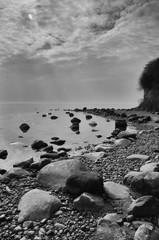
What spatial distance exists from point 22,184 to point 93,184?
2519 mm

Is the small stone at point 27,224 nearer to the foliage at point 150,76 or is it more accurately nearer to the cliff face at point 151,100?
the cliff face at point 151,100

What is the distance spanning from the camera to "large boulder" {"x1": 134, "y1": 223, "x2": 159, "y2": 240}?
11.9 feet

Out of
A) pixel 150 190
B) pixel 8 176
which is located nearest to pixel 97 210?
pixel 150 190

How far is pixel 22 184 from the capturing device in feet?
21.2

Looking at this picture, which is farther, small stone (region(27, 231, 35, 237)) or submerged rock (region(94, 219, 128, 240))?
small stone (region(27, 231, 35, 237))

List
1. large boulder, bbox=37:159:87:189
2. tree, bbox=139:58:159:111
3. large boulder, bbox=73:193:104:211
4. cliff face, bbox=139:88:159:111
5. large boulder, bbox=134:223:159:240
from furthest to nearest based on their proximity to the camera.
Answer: tree, bbox=139:58:159:111 → cliff face, bbox=139:88:159:111 → large boulder, bbox=37:159:87:189 → large boulder, bbox=73:193:104:211 → large boulder, bbox=134:223:159:240

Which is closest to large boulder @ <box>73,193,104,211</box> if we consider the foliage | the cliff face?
the cliff face

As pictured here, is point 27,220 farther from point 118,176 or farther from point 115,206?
point 118,176

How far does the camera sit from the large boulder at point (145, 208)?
4.34m

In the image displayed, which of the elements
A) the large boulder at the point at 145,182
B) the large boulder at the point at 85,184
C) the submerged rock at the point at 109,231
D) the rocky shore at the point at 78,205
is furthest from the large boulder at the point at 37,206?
the large boulder at the point at 145,182

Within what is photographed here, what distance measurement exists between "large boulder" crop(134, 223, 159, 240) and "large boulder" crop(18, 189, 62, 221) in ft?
6.38

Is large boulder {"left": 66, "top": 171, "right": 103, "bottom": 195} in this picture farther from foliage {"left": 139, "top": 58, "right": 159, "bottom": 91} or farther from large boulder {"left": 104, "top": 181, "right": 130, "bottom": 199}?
foliage {"left": 139, "top": 58, "right": 159, "bottom": 91}

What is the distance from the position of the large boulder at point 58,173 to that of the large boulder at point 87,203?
121 centimetres

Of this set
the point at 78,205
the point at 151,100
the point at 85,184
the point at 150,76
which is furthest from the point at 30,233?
the point at 150,76
